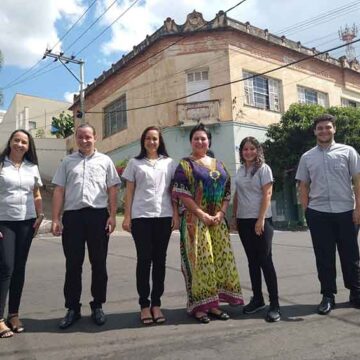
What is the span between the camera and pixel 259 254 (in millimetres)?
4535

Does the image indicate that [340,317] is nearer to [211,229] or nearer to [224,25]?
[211,229]

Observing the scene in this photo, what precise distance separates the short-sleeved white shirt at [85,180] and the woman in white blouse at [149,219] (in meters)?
0.21

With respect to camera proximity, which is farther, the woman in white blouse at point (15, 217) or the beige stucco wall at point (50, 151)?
the beige stucco wall at point (50, 151)

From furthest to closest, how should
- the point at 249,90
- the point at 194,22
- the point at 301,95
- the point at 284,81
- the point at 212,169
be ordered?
the point at 301,95, the point at 284,81, the point at 249,90, the point at 194,22, the point at 212,169

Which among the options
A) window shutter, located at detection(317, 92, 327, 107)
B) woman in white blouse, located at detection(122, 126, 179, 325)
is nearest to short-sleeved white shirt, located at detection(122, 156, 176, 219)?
woman in white blouse, located at detection(122, 126, 179, 325)

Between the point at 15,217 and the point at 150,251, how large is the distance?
50.3 inches

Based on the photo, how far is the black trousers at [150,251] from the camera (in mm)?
4258

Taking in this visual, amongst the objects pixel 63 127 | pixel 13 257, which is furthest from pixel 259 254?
pixel 63 127

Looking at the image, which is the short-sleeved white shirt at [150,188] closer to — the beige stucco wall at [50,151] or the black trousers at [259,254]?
the black trousers at [259,254]

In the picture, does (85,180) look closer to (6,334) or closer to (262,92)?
(6,334)

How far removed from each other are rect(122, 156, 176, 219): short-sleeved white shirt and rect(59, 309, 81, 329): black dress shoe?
1.06 m

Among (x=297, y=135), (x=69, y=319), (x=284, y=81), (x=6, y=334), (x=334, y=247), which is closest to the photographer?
(x=6, y=334)

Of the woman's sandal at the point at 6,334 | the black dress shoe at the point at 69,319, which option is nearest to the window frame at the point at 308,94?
the black dress shoe at the point at 69,319

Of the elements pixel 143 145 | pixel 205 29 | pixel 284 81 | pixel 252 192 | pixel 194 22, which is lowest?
pixel 252 192
